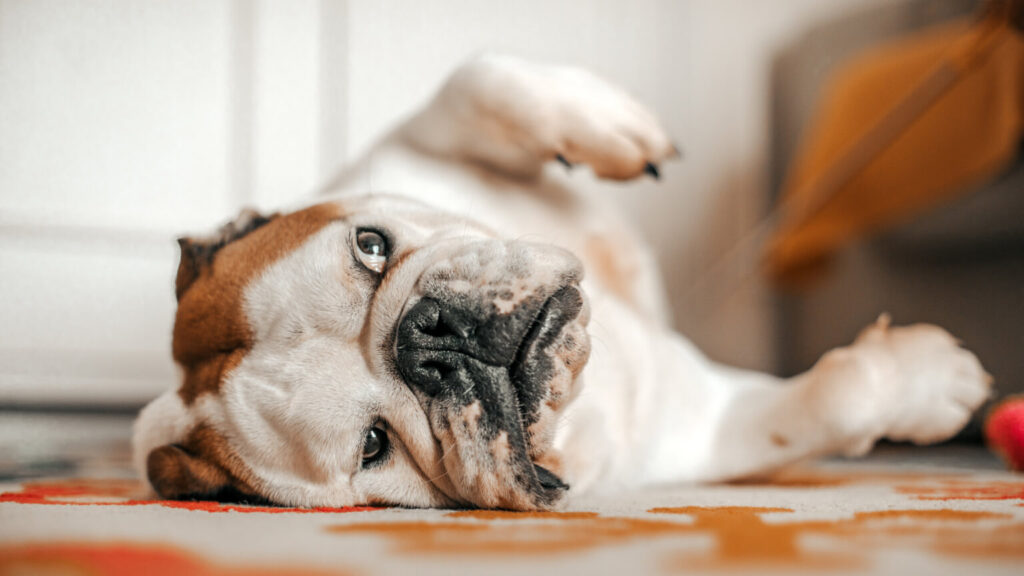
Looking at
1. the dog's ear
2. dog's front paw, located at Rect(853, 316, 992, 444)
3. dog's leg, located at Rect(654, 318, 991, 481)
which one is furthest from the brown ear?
dog's front paw, located at Rect(853, 316, 992, 444)

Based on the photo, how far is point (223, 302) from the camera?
139cm

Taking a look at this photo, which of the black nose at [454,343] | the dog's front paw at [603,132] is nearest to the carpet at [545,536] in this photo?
the black nose at [454,343]

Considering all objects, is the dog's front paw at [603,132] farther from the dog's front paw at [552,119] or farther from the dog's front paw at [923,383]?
the dog's front paw at [923,383]

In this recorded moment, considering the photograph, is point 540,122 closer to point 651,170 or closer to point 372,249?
point 651,170

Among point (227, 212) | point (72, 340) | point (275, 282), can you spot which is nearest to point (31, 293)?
point (72, 340)

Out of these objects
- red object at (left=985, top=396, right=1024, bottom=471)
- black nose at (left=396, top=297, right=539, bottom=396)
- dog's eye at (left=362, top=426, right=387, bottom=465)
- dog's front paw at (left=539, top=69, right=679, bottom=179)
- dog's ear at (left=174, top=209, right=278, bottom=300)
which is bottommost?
red object at (left=985, top=396, right=1024, bottom=471)

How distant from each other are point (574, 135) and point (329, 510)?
3.13 feet

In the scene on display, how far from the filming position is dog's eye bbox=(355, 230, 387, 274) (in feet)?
4.68

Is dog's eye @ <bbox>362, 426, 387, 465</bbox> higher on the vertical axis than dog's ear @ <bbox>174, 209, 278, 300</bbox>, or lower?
lower

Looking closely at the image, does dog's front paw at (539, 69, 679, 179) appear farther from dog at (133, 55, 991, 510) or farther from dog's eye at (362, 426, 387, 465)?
dog's eye at (362, 426, 387, 465)

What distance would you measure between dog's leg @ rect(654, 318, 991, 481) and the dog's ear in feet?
3.29

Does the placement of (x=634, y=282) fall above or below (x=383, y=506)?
above

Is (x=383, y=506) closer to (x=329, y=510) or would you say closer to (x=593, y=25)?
(x=329, y=510)

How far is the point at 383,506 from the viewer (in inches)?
52.8
